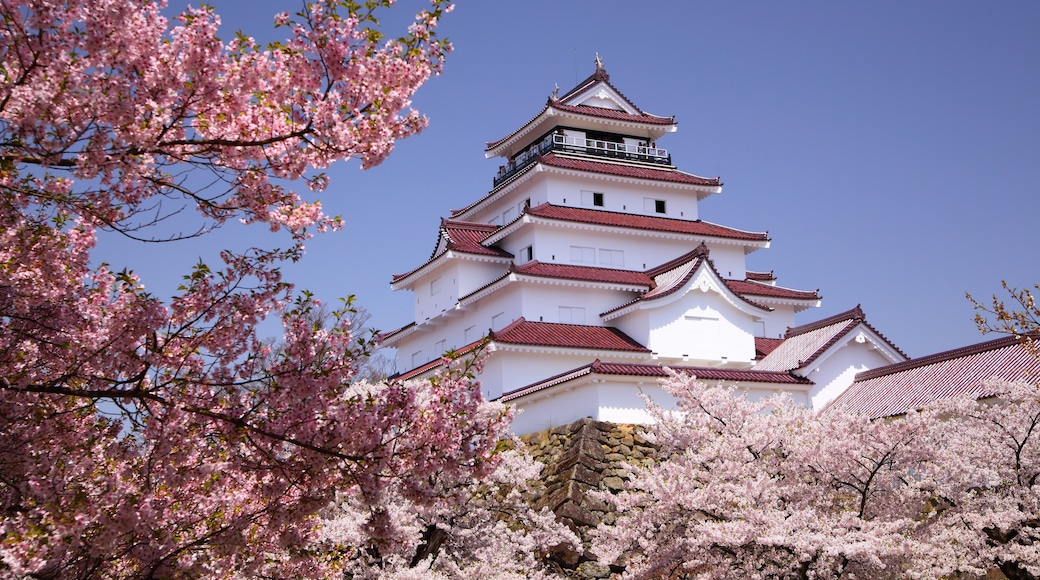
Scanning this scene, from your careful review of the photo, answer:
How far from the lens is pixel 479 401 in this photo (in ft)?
27.3

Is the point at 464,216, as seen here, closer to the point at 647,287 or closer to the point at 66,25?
the point at 647,287

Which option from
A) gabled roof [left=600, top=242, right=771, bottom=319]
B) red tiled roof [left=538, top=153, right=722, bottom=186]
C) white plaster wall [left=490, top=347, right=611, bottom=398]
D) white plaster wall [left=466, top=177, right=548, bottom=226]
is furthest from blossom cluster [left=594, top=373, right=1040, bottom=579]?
white plaster wall [left=466, top=177, right=548, bottom=226]

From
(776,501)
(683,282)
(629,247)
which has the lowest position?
(776,501)

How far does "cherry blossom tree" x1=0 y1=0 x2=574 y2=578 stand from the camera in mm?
6820

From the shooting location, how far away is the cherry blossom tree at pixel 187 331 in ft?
22.4

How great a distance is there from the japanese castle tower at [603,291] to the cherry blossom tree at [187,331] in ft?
56.6

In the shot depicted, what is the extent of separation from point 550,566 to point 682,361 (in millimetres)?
10774

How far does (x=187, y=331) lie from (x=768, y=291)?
1230 inches

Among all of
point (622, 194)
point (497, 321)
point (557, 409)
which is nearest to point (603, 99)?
point (622, 194)

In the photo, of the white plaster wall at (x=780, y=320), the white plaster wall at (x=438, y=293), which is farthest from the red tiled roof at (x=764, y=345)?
the white plaster wall at (x=438, y=293)

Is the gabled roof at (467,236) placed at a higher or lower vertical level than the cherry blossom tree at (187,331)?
higher

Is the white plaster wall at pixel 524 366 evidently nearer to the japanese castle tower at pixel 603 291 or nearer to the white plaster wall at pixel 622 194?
the japanese castle tower at pixel 603 291

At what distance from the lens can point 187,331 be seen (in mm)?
7941

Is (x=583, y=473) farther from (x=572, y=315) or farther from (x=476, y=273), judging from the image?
(x=476, y=273)
